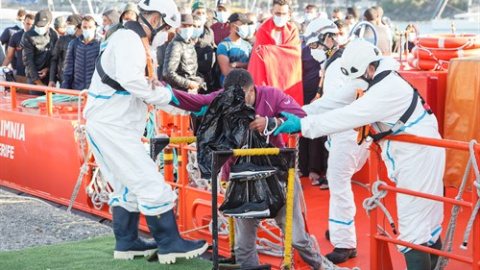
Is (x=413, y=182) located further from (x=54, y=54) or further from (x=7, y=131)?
(x=54, y=54)

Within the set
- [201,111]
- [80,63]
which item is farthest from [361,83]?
[80,63]

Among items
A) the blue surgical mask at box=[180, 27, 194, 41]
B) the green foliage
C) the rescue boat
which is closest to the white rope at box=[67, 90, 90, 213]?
the rescue boat

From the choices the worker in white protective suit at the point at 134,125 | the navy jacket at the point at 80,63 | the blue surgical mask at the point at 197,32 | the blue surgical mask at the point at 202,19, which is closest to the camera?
the worker in white protective suit at the point at 134,125

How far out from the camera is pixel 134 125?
5.75m

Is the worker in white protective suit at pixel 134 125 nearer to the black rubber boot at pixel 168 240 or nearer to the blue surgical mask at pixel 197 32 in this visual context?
the black rubber boot at pixel 168 240

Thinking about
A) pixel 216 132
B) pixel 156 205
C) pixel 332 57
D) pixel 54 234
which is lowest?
pixel 54 234

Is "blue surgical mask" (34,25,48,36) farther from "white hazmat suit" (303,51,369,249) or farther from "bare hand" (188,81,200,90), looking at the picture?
"white hazmat suit" (303,51,369,249)

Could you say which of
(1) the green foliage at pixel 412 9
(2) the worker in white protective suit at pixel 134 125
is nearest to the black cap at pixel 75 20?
(2) the worker in white protective suit at pixel 134 125

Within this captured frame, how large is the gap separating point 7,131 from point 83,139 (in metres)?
1.93

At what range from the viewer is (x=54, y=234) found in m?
7.19

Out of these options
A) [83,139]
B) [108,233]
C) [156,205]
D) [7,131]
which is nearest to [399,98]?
[156,205]

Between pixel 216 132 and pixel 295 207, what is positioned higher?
pixel 216 132

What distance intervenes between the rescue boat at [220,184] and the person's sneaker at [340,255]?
0.06 m

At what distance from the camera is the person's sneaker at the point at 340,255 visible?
576 cm
